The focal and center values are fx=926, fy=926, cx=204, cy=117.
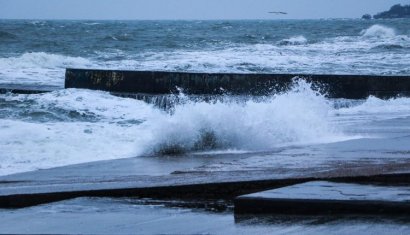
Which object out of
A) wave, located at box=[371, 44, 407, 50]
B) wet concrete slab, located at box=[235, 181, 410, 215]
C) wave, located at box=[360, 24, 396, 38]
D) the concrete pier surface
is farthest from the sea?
wave, located at box=[360, 24, 396, 38]

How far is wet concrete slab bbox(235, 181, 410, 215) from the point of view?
426 centimetres

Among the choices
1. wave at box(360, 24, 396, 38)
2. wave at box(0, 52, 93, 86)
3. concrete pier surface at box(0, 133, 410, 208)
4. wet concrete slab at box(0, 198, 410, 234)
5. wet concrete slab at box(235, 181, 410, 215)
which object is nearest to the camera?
wet concrete slab at box(0, 198, 410, 234)

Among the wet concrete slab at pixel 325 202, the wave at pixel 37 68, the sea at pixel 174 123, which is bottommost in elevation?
the wave at pixel 37 68

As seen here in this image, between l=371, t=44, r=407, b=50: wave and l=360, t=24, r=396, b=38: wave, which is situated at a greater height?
l=360, t=24, r=396, b=38: wave

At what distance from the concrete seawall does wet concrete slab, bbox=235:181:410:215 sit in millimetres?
10269

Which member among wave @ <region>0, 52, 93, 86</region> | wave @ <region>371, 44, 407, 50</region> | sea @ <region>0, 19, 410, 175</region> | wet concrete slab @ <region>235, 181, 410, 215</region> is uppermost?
wet concrete slab @ <region>235, 181, 410, 215</region>

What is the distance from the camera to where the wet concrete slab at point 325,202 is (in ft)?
14.0

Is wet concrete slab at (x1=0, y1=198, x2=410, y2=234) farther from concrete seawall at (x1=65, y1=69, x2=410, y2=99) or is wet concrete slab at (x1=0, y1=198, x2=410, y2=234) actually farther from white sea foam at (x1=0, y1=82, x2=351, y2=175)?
concrete seawall at (x1=65, y1=69, x2=410, y2=99)

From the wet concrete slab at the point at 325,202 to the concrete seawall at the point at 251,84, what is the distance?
10.3m

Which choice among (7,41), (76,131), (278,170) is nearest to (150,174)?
(278,170)

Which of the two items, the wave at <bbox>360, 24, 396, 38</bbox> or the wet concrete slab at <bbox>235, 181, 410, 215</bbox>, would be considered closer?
the wet concrete slab at <bbox>235, 181, 410, 215</bbox>

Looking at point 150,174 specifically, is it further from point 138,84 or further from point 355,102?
point 138,84

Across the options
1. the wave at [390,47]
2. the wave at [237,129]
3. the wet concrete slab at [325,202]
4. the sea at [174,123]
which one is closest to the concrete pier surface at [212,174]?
the wet concrete slab at [325,202]

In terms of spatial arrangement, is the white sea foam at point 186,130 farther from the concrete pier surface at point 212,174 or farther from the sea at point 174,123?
the concrete pier surface at point 212,174
